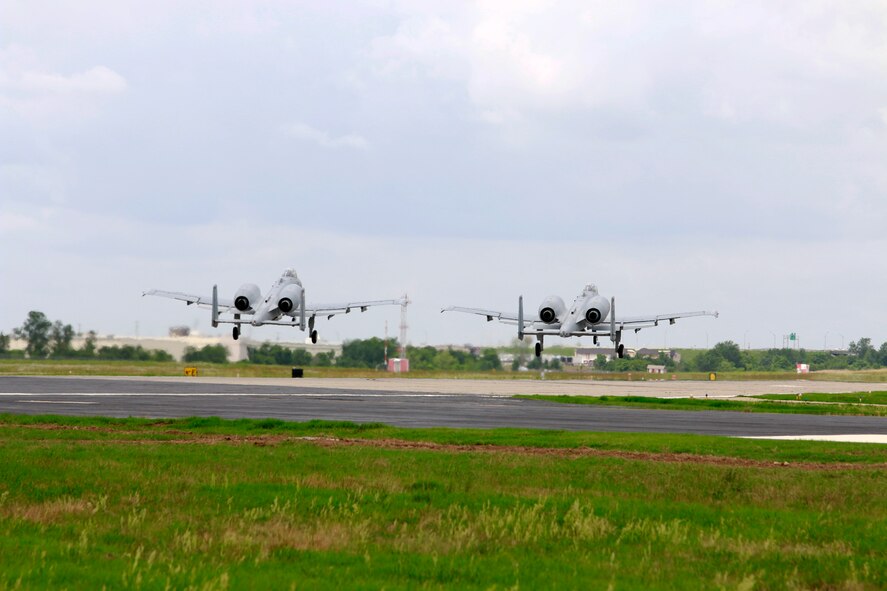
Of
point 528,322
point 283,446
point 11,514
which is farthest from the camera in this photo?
point 528,322

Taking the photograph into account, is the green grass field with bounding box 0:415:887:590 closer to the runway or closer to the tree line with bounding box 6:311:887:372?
the runway

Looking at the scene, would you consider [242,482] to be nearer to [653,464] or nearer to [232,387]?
[653,464]

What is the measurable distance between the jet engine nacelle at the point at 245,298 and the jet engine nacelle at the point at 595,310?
3188 centimetres

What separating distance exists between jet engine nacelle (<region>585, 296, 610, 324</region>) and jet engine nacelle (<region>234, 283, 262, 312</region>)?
105ft

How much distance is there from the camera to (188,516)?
17.1m

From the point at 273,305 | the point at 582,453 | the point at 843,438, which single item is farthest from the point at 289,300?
the point at 582,453

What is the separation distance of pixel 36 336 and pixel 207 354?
28.0 m

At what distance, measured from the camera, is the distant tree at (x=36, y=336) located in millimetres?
133500

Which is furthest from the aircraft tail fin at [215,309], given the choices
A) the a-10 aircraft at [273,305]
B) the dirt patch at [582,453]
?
the dirt patch at [582,453]

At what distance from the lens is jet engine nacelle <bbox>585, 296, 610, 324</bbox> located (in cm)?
10925

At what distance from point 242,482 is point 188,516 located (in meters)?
4.35

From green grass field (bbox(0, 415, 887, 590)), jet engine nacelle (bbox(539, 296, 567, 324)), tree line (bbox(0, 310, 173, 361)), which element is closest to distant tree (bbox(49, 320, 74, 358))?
tree line (bbox(0, 310, 173, 361))

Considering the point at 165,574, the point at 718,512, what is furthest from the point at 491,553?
the point at 718,512

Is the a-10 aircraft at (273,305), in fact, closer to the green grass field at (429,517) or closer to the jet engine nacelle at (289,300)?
the jet engine nacelle at (289,300)
